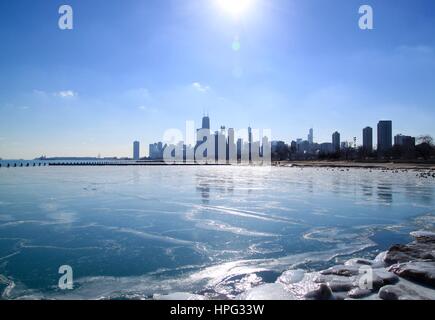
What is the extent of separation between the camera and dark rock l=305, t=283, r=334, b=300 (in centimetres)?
561

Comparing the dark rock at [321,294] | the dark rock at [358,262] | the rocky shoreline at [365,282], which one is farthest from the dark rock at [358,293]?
the dark rock at [358,262]

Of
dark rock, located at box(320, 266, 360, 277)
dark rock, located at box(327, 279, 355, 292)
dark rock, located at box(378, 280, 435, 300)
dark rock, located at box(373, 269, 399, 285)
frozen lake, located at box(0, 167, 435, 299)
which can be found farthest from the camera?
dark rock, located at box(320, 266, 360, 277)

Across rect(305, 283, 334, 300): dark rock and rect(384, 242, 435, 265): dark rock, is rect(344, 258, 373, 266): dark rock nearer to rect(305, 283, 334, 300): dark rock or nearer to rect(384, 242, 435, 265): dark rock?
rect(384, 242, 435, 265): dark rock

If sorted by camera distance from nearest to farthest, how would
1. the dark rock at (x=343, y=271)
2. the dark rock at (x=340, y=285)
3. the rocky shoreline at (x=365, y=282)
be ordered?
the rocky shoreline at (x=365, y=282), the dark rock at (x=340, y=285), the dark rock at (x=343, y=271)

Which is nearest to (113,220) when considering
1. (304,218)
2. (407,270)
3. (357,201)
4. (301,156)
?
(304,218)

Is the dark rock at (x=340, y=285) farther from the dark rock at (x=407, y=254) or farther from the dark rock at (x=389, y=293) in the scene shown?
the dark rock at (x=407, y=254)

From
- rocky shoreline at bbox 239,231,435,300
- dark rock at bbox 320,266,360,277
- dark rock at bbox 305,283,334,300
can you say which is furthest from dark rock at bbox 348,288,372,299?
dark rock at bbox 320,266,360,277

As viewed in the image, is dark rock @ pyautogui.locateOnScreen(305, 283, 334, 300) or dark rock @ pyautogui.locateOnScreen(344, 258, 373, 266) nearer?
dark rock @ pyautogui.locateOnScreen(305, 283, 334, 300)

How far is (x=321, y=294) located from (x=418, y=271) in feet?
8.52

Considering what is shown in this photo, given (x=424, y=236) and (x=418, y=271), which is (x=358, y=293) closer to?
(x=418, y=271)

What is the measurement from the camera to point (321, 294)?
18.5 ft

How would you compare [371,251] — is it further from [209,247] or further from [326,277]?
[209,247]

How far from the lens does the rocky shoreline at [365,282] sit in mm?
5750

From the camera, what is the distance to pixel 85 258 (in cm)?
838
